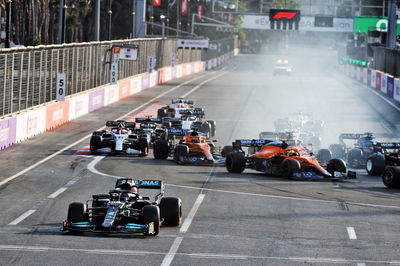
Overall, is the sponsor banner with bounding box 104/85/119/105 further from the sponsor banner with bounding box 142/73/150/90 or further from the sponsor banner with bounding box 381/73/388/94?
the sponsor banner with bounding box 381/73/388/94

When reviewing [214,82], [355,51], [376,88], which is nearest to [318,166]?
[376,88]

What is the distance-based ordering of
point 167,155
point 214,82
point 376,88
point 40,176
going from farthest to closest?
point 214,82 → point 376,88 → point 167,155 → point 40,176

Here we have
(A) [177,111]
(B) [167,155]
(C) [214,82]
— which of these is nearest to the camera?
(B) [167,155]

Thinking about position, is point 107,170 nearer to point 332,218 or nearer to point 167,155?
point 167,155

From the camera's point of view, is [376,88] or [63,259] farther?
[376,88]

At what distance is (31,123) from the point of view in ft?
126

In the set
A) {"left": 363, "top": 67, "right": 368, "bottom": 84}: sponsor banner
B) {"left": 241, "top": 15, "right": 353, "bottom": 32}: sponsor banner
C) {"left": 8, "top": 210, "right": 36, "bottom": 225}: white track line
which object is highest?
{"left": 241, "top": 15, "right": 353, "bottom": 32}: sponsor banner

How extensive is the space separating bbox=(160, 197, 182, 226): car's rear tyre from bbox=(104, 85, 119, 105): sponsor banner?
1447 inches

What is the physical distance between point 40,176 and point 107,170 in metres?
2.41

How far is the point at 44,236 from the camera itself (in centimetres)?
1877

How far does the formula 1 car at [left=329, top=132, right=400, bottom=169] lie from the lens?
100 ft

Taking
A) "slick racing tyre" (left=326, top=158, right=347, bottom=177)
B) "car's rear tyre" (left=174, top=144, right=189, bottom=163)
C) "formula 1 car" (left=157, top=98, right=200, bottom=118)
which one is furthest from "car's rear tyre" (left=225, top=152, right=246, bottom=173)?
"formula 1 car" (left=157, top=98, right=200, bottom=118)

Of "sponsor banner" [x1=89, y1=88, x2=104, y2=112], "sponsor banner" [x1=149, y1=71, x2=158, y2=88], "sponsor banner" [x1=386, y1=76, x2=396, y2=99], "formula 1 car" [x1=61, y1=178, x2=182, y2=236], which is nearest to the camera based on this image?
"formula 1 car" [x1=61, y1=178, x2=182, y2=236]

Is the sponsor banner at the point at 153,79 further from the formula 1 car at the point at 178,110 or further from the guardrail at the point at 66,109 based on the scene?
the formula 1 car at the point at 178,110
